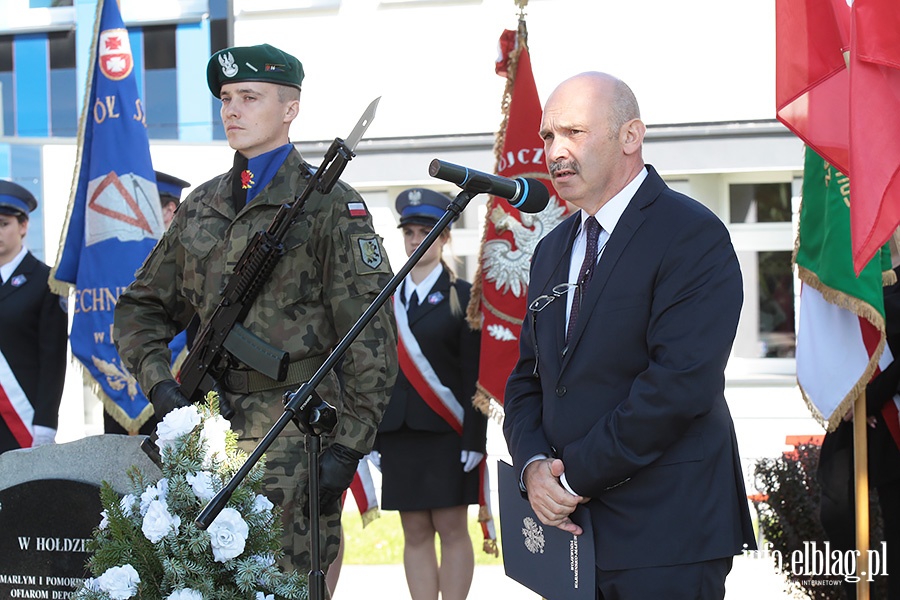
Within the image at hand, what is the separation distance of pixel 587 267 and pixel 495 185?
39cm

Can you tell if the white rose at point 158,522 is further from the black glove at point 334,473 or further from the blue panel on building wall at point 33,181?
the blue panel on building wall at point 33,181

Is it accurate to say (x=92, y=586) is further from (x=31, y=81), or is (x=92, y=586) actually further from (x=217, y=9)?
(x=31, y=81)

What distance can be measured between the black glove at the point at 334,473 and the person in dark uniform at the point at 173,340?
75.5 inches

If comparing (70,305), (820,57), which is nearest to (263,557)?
(820,57)

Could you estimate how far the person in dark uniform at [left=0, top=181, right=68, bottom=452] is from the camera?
5777 mm

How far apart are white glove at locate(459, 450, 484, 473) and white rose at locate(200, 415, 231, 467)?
2.63m

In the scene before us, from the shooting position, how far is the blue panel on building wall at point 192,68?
11562mm

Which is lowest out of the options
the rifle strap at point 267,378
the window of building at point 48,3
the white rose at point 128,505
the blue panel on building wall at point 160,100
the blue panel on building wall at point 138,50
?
the white rose at point 128,505

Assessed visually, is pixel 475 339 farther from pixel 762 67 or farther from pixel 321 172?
pixel 762 67

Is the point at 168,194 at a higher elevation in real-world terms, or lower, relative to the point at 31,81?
lower

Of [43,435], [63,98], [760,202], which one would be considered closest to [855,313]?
[43,435]

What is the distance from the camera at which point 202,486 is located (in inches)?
108

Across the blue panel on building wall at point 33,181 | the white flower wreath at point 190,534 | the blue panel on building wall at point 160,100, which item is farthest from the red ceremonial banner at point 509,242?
the blue panel on building wall at point 33,181

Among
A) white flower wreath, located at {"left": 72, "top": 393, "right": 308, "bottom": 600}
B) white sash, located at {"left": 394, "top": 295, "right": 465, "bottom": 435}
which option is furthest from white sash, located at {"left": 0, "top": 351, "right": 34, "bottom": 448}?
white flower wreath, located at {"left": 72, "top": 393, "right": 308, "bottom": 600}
